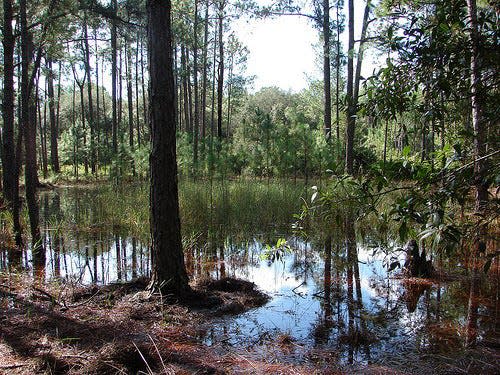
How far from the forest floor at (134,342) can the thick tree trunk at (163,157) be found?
12.5 inches

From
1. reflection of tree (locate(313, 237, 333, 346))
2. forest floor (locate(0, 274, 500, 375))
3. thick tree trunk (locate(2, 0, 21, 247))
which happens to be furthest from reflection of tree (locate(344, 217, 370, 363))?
thick tree trunk (locate(2, 0, 21, 247))

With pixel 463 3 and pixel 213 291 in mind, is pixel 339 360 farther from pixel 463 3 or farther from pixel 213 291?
pixel 463 3

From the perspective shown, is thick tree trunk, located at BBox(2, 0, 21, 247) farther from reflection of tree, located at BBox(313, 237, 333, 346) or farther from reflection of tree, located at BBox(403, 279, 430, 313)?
reflection of tree, located at BBox(403, 279, 430, 313)

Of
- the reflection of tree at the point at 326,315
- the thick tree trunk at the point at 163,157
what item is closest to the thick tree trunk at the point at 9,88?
the thick tree trunk at the point at 163,157

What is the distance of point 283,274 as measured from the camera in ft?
19.1

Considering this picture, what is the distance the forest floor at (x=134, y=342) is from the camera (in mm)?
2887

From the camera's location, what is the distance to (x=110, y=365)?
2.76 m

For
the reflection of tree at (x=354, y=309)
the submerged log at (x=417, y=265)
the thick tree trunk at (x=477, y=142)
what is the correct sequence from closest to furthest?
1. the thick tree trunk at (x=477, y=142)
2. the reflection of tree at (x=354, y=309)
3. the submerged log at (x=417, y=265)

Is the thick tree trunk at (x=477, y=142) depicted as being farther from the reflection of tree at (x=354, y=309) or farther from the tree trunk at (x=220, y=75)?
the tree trunk at (x=220, y=75)

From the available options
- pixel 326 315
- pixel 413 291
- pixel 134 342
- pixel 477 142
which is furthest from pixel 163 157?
pixel 413 291

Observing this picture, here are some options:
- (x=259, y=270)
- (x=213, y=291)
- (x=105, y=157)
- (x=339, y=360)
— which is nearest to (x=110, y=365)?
(x=339, y=360)

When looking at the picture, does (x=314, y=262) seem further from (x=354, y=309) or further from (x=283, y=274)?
(x=354, y=309)

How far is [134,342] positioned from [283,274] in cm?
293

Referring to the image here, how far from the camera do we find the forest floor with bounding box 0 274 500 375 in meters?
2.89
